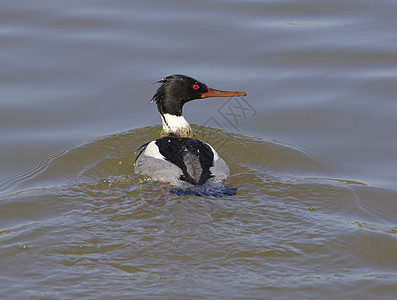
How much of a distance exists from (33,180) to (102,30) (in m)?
5.11

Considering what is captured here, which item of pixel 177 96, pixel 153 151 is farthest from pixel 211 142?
pixel 153 151

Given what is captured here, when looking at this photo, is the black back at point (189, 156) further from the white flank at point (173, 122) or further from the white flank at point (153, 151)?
the white flank at point (173, 122)

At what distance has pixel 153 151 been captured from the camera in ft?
27.6

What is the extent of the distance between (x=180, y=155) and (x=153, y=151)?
0.47m

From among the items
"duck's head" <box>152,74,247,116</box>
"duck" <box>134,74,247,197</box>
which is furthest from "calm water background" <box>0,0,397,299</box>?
"duck's head" <box>152,74,247,116</box>

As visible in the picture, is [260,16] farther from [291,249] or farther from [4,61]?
[291,249]

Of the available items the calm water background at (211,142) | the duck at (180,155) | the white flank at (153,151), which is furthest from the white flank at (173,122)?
the white flank at (153,151)

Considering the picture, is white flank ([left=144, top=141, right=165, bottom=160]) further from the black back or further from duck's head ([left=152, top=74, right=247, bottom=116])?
duck's head ([left=152, top=74, right=247, bottom=116])

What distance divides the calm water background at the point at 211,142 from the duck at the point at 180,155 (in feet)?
0.74

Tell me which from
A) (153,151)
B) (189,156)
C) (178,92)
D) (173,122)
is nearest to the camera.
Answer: (189,156)

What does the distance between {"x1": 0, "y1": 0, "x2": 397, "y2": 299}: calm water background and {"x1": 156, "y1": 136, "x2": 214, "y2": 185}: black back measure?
1.35 ft

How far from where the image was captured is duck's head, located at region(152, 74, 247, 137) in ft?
29.8

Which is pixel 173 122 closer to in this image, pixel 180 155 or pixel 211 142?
pixel 211 142

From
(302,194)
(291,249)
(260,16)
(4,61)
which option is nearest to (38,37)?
(4,61)
